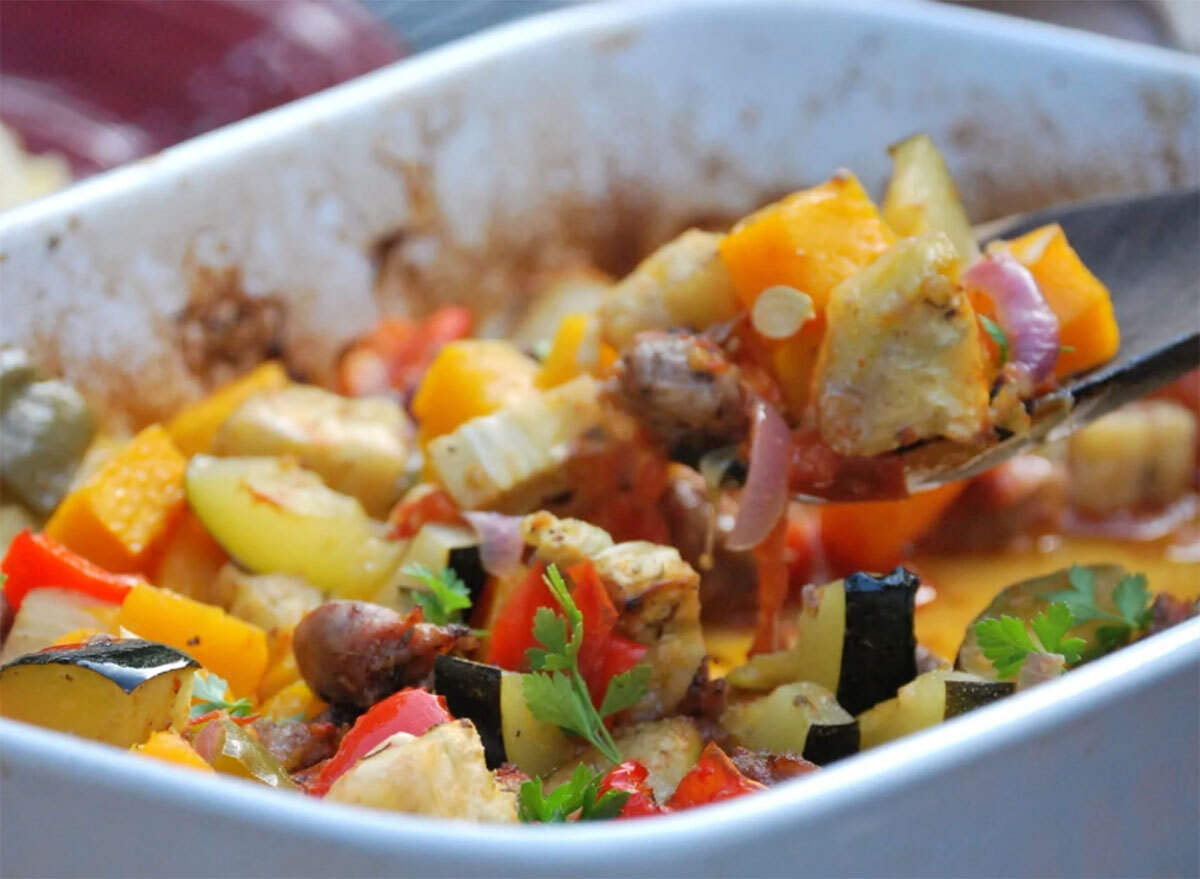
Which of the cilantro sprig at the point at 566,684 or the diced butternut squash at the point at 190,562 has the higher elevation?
the cilantro sprig at the point at 566,684

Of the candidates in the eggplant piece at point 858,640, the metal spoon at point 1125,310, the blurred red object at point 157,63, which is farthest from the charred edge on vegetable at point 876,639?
the blurred red object at point 157,63

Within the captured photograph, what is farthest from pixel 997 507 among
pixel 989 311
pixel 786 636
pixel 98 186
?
pixel 98 186

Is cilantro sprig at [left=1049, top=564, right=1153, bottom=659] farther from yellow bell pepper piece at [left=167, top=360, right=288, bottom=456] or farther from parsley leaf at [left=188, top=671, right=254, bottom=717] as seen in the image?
yellow bell pepper piece at [left=167, top=360, right=288, bottom=456]

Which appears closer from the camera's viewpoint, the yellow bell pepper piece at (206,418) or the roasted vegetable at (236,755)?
the roasted vegetable at (236,755)

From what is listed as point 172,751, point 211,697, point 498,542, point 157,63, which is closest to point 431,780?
point 172,751

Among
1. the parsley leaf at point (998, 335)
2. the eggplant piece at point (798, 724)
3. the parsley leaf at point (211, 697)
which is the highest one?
the parsley leaf at point (998, 335)

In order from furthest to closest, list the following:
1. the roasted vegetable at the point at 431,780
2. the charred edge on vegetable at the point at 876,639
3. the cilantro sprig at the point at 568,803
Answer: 1. the charred edge on vegetable at the point at 876,639
2. the cilantro sprig at the point at 568,803
3. the roasted vegetable at the point at 431,780

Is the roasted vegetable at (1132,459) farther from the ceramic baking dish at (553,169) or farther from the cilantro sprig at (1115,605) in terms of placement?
the cilantro sprig at (1115,605)
